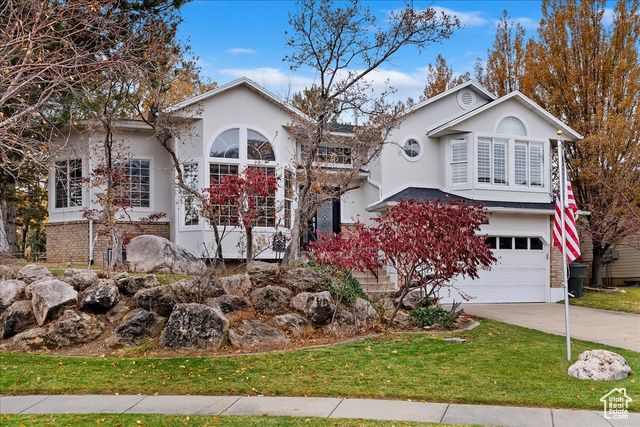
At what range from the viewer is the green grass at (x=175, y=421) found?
6.04 m

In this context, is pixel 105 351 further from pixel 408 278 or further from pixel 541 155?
pixel 541 155

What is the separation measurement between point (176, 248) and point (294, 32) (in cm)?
626

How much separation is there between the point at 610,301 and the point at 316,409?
14.3m

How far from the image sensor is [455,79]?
28.3 m

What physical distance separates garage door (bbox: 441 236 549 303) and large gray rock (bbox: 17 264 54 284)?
38.4 feet

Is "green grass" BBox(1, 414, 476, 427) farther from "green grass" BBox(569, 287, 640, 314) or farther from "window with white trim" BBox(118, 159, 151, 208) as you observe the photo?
"green grass" BBox(569, 287, 640, 314)

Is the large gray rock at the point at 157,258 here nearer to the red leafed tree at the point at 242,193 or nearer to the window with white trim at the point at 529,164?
the red leafed tree at the point at 242,193

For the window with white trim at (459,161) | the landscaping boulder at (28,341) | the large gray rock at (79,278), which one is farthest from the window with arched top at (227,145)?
the landscaping boulder at (28,341)

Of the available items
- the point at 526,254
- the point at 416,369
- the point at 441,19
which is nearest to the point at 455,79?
the point at 526,254

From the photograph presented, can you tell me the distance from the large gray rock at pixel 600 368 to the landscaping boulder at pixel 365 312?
4445mm

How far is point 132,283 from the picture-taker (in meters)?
11.3

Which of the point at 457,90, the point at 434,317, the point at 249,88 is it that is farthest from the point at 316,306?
the point at 457,90

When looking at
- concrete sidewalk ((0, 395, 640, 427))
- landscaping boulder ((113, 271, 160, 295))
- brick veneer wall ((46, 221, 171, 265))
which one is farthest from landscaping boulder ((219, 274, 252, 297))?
brick veneer wall ((46, 221, 171, 265))

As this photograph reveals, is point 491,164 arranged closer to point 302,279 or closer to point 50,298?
point 302,279
